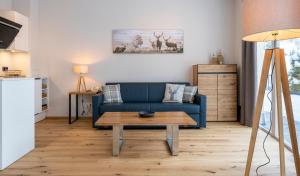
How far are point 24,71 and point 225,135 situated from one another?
4.15 m

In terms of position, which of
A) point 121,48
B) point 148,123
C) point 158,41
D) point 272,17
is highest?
point 158,41

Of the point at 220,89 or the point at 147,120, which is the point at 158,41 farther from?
the point at 147,120

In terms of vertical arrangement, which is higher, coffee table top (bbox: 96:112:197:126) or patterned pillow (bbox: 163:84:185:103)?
patterned pillow (bbox: 163:84:185:103)

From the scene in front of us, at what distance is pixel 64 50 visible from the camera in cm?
512

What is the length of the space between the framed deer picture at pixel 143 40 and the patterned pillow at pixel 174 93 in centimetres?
101

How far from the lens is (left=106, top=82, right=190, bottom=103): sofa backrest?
4797mm

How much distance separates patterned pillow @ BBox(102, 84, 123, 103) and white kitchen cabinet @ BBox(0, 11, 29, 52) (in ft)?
5.99

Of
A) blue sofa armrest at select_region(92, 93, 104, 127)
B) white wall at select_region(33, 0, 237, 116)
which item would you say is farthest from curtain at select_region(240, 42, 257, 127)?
blue sofa armrest at select_region(92, 93, 104, 127)

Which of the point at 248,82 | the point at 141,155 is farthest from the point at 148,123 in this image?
the point at 248,82

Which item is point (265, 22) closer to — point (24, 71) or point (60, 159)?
point (60, 159)

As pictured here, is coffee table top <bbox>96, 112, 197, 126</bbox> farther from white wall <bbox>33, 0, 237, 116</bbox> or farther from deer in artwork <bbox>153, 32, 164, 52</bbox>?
deer in artwork <bbox>153, 32, 164, 52</bbox>

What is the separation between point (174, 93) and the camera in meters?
4.55

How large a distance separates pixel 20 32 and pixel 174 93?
3.29 metres

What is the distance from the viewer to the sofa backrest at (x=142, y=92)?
4.80 m
